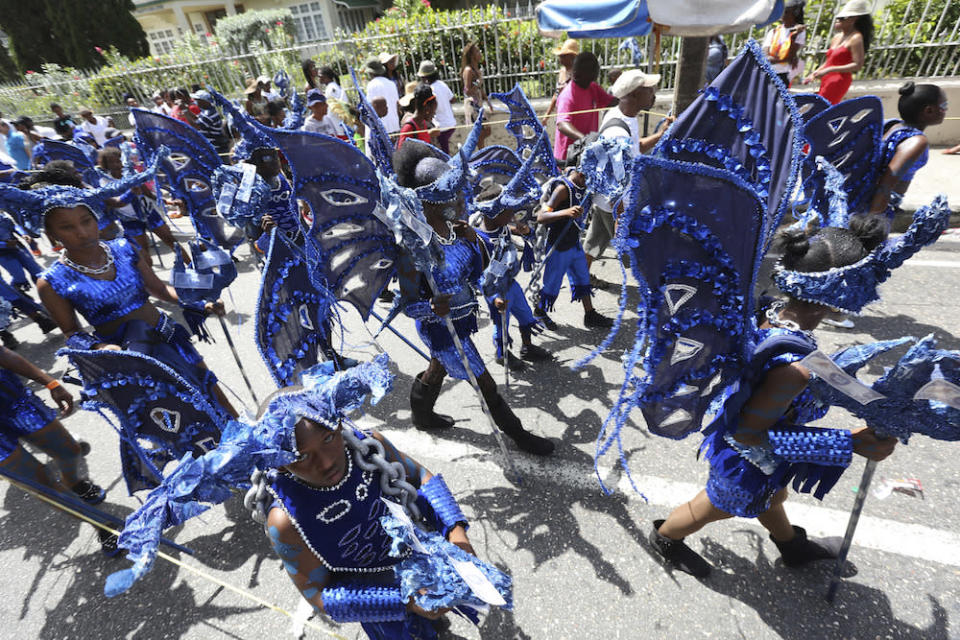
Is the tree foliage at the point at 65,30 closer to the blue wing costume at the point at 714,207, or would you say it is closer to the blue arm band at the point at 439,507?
the blue arm band at the point at 439,507

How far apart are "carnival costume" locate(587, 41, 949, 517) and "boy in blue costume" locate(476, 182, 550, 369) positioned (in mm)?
1540

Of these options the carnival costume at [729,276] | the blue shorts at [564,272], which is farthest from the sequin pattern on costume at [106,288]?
the blue shorts at [564,272]

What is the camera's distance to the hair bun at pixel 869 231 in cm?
178

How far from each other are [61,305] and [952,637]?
4.75 metres

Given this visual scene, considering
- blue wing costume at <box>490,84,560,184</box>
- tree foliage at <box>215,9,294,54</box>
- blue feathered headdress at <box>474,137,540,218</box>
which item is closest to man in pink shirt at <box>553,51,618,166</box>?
blue wing costume at <box>490,84,560,184</box>

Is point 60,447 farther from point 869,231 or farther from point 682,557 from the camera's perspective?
point 869,231

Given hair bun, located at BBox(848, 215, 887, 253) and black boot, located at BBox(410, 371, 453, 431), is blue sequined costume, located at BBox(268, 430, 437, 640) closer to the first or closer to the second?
black boot, located at BBox(410, 371, 453, 431)

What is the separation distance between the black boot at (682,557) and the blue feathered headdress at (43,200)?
3.66 m

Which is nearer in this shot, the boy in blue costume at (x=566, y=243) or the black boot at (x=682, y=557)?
the black boot at (x=682, y=557)

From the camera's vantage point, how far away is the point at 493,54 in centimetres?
924

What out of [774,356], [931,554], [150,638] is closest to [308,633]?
[150,638]

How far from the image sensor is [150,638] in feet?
8.33

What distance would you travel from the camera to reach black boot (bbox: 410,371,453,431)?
11.3ft

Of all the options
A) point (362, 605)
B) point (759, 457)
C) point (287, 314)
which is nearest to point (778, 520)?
point (759, 457)
